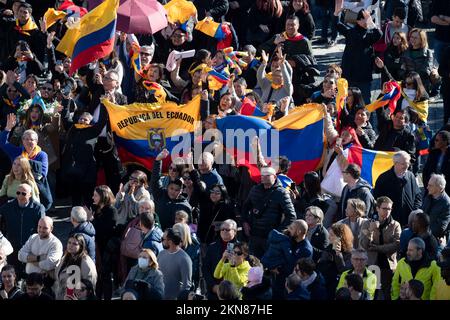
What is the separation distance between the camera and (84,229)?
17.6 meters


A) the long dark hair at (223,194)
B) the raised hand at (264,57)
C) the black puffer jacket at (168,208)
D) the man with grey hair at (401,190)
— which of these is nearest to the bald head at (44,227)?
the black puffer jacket at (168,208)

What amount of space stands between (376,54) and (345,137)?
481 centimetres

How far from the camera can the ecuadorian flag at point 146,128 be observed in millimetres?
20914

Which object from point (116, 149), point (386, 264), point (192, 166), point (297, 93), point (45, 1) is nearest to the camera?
point (386, 264)

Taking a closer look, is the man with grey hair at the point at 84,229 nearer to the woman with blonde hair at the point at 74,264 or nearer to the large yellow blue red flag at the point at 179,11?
the woman with blonde hair at the point at 74,264

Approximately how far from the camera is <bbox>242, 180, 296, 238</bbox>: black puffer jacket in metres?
18.3

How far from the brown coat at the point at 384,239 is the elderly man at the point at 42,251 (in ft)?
10.7

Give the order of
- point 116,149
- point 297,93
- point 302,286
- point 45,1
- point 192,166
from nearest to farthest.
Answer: point 302,286, point 192,166, point 116,149, point 297,93, point 45,1

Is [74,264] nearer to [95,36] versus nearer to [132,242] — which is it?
[132,242]

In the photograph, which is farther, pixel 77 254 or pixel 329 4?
pixel 329 4

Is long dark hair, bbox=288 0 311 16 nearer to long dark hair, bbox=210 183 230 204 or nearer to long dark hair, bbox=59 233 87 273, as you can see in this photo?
long dark hair, bbox=210 183 230 204

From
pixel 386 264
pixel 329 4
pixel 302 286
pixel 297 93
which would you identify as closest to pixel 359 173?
pixel 386 264

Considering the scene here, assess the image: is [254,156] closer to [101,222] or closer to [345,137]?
[345,137]

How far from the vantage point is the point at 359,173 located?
61.3 feet
